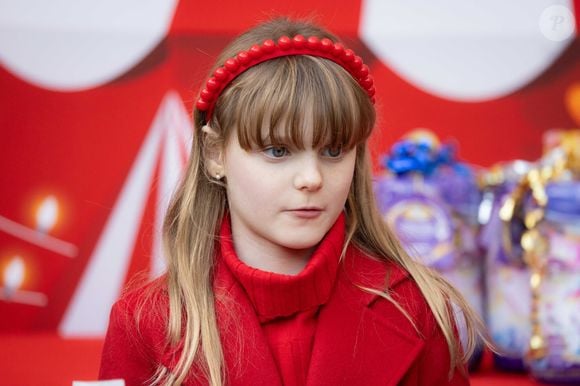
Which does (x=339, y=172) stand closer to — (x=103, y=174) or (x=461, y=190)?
(x=461, y=190)

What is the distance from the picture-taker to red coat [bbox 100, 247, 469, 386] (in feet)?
5.30

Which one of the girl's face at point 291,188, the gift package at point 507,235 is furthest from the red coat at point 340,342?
the gift package at point 507,235

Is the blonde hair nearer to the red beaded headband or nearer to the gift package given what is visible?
the red beaded headband

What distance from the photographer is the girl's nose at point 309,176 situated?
5.07 ft

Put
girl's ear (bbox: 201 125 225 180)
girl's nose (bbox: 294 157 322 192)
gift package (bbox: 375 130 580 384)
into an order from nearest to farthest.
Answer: girl's nose (bbox: 294 157 322 192) < girl's ear (bbox: 201 125 225 180) < gift package (bbox: 375 130 580 384)

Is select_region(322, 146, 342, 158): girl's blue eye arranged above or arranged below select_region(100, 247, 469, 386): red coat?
above

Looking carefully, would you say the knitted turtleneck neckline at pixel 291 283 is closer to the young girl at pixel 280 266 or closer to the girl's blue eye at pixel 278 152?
the young girl at pixel 280 266

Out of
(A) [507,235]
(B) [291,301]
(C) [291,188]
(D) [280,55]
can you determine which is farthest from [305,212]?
(A) [507,235]

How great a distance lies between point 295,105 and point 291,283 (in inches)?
10.8

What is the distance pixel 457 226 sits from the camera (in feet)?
8.74

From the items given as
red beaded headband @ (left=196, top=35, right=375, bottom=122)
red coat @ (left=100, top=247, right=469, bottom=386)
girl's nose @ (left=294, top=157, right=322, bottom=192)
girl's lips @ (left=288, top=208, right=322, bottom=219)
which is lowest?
red coat @ (left=100, top=247, right=469, bottom=386)

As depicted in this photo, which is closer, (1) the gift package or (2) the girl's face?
(2) the girl's face

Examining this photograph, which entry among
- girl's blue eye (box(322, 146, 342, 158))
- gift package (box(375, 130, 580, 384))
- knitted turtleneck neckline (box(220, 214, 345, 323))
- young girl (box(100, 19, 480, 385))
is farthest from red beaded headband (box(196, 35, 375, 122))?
gift package (box(375, 130, 580, 384))

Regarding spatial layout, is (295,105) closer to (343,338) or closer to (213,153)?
(213,153)
